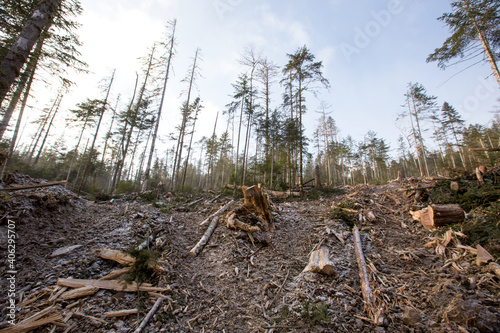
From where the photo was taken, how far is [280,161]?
22.1m

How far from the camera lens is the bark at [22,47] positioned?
3.65 m

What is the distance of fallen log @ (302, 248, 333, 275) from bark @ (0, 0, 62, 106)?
7.61 metres

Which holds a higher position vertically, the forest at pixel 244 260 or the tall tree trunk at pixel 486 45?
the tall tree trunk at pixel 486 45

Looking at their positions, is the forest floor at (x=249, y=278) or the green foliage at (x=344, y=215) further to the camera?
the green foliage at (x=344, y=215)

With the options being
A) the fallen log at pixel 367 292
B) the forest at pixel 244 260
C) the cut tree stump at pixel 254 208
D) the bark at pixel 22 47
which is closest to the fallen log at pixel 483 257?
the forest at pixel 244 260

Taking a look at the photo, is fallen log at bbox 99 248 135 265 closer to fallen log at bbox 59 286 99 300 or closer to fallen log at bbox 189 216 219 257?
fallen log at bbox 59 286 99 300

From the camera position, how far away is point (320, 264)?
13.5ft

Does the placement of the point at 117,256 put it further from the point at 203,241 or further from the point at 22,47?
the point at 22,47

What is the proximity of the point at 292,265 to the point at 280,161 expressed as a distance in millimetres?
17943

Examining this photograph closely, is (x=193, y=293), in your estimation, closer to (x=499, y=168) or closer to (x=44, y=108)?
(x=499, y=168)

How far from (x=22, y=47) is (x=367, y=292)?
29.2 ft

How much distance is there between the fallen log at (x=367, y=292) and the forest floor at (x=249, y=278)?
10 centimetres

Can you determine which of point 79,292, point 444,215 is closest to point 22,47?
point 79,292

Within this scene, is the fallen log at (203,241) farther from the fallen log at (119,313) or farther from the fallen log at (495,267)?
the fallen log at (495,267)
